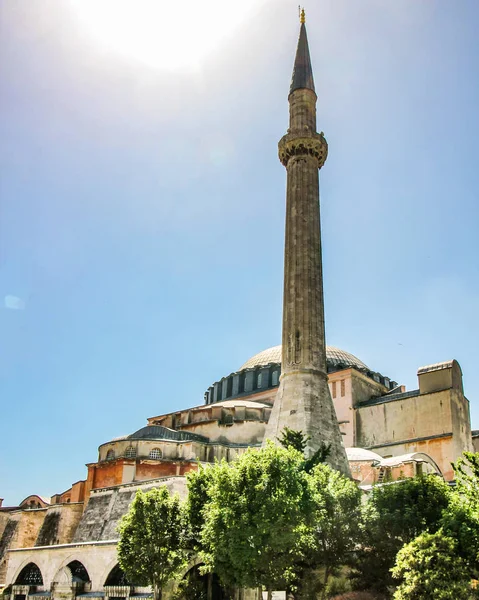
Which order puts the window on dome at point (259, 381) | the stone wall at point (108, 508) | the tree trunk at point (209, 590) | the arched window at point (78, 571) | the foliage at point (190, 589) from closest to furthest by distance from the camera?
the foliage at point (190, 589) → the tree trunk at point (209, 590) → the arched window at point (78, 571) → the stone wall at point (108, 508) → the window on dome at point (259, 381)

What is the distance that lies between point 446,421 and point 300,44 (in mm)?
19292

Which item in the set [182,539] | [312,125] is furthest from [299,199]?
[182,539]

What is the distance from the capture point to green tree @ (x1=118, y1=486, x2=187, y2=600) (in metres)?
16.6

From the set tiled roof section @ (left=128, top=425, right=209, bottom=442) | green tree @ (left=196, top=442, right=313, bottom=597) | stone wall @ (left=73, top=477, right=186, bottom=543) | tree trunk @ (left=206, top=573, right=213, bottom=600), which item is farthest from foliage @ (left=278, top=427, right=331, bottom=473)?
tiled roof section @ (left=128, top=425, right=209, bottom=442)

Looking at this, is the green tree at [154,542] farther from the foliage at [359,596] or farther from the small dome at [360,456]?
the small dome at [360,456]

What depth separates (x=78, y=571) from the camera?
2066cm

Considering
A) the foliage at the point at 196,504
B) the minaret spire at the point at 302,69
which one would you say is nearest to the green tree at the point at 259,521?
the foliage at the point at 196,504

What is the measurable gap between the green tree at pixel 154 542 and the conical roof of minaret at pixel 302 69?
20.1m

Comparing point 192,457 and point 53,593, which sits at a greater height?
point 192,457

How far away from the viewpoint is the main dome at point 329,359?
35.0m

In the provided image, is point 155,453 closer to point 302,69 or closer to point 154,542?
point 154,542

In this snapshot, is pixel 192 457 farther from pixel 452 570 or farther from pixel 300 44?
pixel 300 44

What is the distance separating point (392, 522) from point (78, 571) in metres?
11.4

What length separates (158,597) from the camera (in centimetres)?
1684
